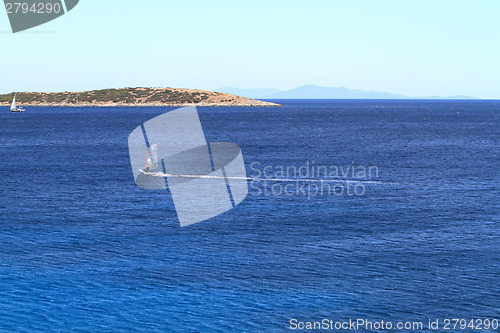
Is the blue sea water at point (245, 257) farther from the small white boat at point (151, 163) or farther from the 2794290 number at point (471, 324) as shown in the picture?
the small white boat at point (151, 163)

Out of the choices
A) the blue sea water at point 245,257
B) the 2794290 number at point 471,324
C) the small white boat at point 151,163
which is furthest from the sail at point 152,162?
the 2794290 number at point 471,324

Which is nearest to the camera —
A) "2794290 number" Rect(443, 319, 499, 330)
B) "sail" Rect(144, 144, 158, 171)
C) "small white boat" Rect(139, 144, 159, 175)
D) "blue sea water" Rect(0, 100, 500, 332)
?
"2794290 number" Rect(443, 319, 499, 330)

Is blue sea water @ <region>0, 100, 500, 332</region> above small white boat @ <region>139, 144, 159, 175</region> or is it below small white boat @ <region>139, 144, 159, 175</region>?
above

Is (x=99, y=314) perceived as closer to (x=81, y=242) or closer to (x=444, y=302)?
(x=81, y=242)

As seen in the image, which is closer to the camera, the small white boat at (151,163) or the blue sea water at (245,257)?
the blue sea water at (245,257)

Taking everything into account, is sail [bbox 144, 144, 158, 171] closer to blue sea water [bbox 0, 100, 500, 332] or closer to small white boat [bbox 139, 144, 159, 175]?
small white boat [bbox 139, 144, 159, 175]

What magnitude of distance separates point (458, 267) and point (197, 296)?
76.1 feet

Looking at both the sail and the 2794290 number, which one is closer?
the 2794290 number

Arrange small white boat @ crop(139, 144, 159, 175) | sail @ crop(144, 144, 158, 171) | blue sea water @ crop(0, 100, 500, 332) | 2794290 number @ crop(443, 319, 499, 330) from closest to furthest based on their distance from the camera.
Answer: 1. 2794290 number @ crop(443, 319, 499, 330)
2. blue sea water @ crop(0, 100, 500, 332)
3. small white boat @ crop(139, 144, 159, 175)
4. sail @ crop(144, 144, 158, 171)

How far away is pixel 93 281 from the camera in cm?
4953

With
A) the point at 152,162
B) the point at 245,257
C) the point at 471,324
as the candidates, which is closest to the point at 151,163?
the point at 152,162

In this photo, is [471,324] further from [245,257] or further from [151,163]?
[151,163]

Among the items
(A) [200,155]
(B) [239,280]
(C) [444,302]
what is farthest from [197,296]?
(A) [200,155]

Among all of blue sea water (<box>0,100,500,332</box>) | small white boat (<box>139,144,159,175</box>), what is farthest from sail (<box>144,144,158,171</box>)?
blue sea water (<box>0,100,500,332</box>)
